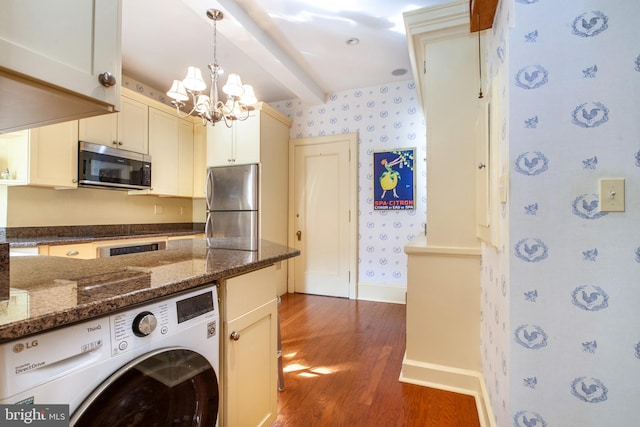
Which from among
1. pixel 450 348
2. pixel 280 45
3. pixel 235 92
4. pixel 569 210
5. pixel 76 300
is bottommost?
pixel 450 348

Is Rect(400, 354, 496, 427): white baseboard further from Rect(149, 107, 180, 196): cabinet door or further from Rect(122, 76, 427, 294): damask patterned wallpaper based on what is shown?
Rect(149, 107, 180, 196): cabinet door

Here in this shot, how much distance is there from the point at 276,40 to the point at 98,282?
8.57 feet

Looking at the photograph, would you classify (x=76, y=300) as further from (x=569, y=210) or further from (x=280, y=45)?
(x=280, y=45)

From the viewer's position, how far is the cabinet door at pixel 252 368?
3.52ft

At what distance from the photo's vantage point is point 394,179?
3.58m

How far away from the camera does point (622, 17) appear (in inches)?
39.3

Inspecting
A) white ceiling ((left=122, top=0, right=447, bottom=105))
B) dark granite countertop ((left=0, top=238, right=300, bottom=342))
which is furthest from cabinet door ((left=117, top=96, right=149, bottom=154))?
dark granite countertop ((left=0, top=238, right=300, bottom=342))

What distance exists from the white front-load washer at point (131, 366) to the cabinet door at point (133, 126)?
286 centimetres

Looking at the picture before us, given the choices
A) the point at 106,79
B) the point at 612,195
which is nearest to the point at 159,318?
the point at 106,79

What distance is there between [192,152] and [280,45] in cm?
183

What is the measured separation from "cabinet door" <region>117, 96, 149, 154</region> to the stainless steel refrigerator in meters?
A: 0.74

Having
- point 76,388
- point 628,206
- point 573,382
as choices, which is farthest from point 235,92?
point 573,382

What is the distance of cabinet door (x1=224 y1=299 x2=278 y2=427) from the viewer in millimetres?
1073

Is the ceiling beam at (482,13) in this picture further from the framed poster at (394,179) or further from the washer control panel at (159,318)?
the framed poster at (394,179)
